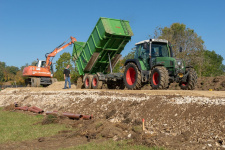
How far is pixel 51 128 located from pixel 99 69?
10.5 meters

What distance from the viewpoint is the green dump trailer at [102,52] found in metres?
14.7

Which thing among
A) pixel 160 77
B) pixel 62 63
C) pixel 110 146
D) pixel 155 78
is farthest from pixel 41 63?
pixel 110 146

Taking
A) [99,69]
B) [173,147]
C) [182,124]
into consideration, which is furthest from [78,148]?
[99,69]

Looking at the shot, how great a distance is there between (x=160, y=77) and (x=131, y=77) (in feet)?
9.67

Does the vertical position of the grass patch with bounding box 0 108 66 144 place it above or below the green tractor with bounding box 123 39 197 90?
below

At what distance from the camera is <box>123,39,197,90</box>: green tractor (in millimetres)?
11225

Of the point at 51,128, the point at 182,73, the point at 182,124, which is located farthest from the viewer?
the point at 182,73

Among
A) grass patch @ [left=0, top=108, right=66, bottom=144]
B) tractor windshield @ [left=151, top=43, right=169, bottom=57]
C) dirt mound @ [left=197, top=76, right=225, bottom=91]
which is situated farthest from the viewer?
dirt mound @ [left=197, top=76, right=225, bottom=91]

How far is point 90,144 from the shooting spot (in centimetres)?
539

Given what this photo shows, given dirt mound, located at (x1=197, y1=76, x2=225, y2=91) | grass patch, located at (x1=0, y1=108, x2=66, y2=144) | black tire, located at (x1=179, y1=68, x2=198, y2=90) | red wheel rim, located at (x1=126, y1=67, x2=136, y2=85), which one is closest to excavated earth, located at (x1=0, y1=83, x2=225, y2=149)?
grass patch, located at (x1=0, y1=108, x2=66, y2=144)

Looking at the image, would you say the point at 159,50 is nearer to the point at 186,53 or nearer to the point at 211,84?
the point at 211,84

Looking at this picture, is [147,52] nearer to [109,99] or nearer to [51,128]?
[109,99]

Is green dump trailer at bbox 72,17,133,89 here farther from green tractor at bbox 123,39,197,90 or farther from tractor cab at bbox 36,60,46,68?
tractor cab at bbox 36,60,46,68

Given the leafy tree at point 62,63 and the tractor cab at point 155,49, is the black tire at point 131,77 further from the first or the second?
the leafy tree at point 62,63
